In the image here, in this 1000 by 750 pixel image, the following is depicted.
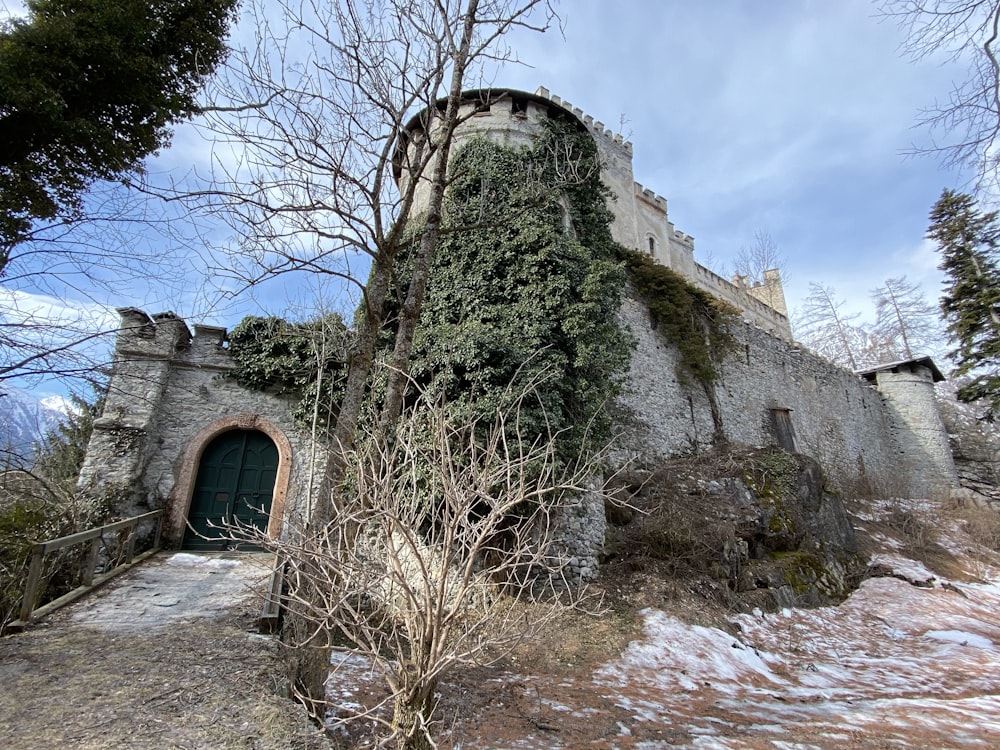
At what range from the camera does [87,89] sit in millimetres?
5465

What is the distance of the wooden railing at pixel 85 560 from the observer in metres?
4.53

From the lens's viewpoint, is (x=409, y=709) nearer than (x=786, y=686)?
Yes

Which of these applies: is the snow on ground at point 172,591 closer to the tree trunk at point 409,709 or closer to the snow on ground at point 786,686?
the snow on ground at point 786,686

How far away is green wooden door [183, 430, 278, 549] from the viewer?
8.77 meters

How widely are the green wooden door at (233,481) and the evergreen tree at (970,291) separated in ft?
66.0

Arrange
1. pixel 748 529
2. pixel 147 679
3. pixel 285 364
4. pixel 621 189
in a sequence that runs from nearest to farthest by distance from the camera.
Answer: pixel 147 679
pixel 748 529
pixel 285 364
pixel 621 189

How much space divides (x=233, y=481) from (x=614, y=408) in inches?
308

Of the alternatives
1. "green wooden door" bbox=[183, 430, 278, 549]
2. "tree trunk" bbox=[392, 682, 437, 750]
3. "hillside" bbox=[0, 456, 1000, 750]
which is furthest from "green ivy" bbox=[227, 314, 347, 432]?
"tree trunk" bbox=[392, 682, 437, 750]

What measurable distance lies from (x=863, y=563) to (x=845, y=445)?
9.77 meters

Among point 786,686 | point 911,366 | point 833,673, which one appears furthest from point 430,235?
point 911,366

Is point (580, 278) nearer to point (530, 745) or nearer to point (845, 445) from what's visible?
point (530, 745)

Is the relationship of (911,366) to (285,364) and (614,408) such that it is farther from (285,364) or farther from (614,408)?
(285,364)

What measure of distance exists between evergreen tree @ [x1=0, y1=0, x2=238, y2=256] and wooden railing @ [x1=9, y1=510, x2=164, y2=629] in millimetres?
2920

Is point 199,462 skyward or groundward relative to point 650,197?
groundward
